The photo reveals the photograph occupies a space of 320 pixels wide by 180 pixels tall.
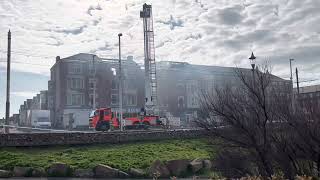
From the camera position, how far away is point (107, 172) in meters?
20.0

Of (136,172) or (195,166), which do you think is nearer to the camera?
(136,172)

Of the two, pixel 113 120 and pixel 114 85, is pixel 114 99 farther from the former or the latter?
pixel 113 120

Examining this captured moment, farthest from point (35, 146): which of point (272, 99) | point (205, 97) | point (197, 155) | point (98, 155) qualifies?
point (272, 99)

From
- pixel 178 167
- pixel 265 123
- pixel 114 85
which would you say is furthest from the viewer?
pixel 114 85

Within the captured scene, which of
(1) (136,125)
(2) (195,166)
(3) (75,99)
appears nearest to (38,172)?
(2) (195,166)

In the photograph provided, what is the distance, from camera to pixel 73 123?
57.9 m

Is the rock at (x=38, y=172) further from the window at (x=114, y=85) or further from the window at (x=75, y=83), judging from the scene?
the window at (x=114, y=85)

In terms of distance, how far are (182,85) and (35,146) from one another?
2158 inches

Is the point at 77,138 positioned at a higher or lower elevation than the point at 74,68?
lower

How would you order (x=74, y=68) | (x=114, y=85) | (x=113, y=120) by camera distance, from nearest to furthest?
(x=113, y=120), (x=74, y=68), (x=114, y=85)

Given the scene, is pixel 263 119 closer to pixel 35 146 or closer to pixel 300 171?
pixel 300 171

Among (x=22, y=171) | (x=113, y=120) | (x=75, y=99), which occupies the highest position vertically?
(x=75, y=99)

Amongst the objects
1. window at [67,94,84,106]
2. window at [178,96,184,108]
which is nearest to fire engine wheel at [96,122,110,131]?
window at [67,94,84,106]

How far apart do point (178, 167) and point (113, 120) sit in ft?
69.8
